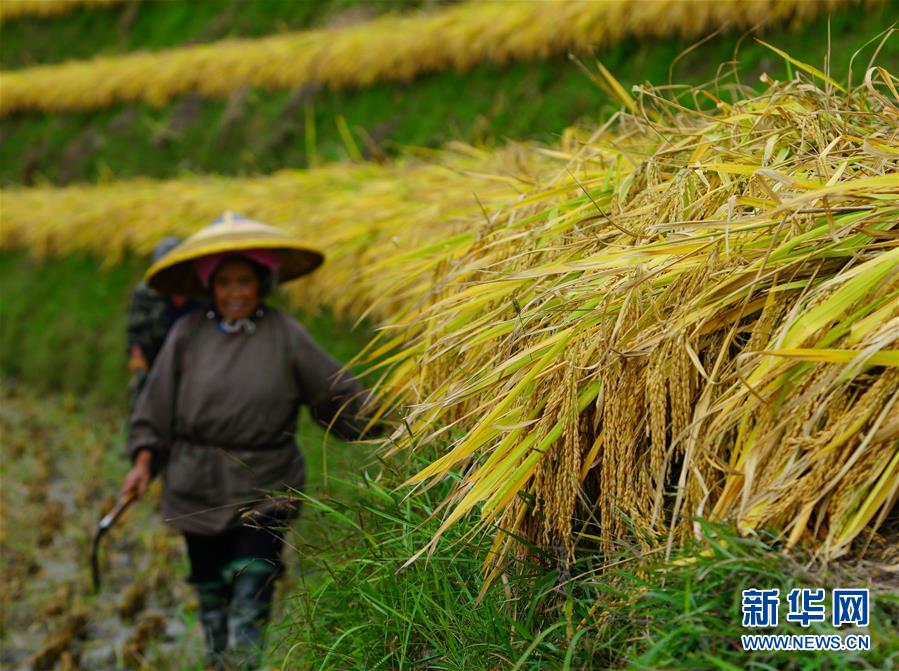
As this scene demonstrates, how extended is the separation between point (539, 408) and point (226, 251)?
1.94m

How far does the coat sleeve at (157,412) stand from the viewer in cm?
356

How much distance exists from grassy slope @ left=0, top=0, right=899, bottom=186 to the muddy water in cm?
274

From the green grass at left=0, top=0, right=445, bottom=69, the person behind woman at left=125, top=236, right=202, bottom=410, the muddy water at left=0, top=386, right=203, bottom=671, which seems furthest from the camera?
the green grass at left=0, top=0, right=445, bottom=69

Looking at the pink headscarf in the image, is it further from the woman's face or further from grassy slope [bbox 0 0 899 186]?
grassy slope [bbox 0 0 899 186]

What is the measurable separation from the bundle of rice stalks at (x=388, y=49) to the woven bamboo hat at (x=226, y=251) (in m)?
3.40

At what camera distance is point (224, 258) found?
12.0 ft

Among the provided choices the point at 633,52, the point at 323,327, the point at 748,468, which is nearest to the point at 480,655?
the point at 748,468

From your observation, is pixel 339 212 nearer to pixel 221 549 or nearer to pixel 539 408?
pixel 221 549

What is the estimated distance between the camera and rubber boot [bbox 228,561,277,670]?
3.24m

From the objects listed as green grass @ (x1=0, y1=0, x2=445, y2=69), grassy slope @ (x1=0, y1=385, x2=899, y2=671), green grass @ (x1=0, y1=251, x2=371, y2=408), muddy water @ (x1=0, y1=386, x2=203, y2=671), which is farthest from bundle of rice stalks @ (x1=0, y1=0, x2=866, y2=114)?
grassy slope @ (x1=0, y1=385, x2=899, y2=671)

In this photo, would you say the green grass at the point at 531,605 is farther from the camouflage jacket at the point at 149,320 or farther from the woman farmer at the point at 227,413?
the camouflage jacket at the point at 149,320

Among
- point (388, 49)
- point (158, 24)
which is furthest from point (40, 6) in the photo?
point (388, 49)

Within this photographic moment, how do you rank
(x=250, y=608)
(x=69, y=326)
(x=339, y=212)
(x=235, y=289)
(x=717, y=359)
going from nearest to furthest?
(x=717, y=359) → (x=250, y=608) → (x=235, y=289) → (x=339, y=212) → (x=69, y=326)

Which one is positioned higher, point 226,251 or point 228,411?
point 226,251
